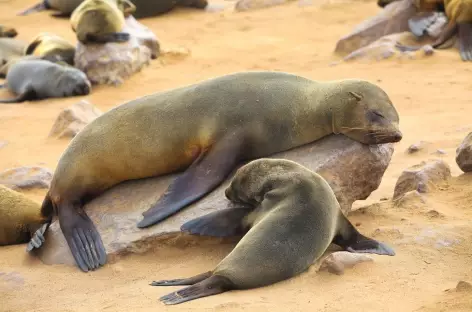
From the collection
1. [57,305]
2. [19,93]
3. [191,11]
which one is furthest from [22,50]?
[57,305]

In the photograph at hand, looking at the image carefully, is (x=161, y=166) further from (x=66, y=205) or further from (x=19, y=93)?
(x=19, y=93)

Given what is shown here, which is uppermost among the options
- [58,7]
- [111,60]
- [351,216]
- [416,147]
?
[351,216]

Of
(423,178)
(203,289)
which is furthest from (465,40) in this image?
(203,289)

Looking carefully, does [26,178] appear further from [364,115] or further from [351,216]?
[364,115]

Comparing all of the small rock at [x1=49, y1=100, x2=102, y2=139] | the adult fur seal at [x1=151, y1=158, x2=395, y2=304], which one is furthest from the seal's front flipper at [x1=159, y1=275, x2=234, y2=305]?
the small rock at [x1=49, y1=100, x2=102, y2=139]

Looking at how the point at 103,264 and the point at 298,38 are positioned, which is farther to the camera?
the point at 298,38

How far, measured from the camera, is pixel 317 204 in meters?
4.20

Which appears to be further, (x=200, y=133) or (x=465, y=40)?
(x=465, y=40)

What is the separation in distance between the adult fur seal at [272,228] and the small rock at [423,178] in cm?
108

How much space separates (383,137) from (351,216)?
57 centimetres

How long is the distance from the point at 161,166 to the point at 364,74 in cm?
490

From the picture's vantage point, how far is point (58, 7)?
14742 mm

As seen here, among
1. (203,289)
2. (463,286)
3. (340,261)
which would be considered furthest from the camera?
(340,261)

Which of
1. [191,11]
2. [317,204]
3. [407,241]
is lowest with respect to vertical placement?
[191,11]
